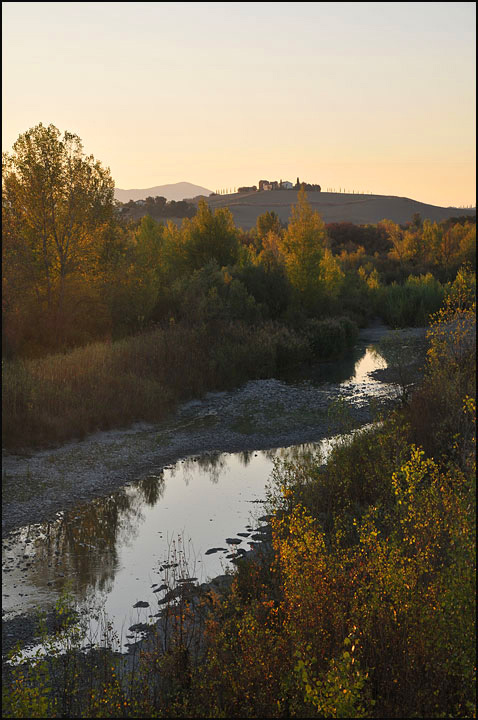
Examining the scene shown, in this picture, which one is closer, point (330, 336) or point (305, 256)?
point (330, 336)

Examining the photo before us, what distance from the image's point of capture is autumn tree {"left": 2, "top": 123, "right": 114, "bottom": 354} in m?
21.9

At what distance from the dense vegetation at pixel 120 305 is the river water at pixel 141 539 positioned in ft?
11.5

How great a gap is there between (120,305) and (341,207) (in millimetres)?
135248

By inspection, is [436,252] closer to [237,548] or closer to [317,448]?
[317,448]

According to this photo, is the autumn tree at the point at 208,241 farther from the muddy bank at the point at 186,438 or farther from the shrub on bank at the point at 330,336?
the muddy bank at the point at 186,438

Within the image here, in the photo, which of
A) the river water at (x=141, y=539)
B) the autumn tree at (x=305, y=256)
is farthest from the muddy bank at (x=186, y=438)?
the autumn tree at (x=305, y=256)

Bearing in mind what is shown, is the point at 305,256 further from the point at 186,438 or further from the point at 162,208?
the point at 162,208

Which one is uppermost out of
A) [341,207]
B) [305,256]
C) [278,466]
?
[341,207]

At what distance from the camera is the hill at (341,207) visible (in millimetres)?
140875

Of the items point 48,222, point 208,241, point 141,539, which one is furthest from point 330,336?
point 141,539

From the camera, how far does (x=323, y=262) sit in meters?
35.6

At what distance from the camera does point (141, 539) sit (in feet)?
32.2

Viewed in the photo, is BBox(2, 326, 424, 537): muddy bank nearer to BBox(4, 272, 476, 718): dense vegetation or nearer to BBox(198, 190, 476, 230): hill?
BBox(4, 272, 476, 718): dense vegetation

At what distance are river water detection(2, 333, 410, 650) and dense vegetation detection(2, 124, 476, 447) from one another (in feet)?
11.5
